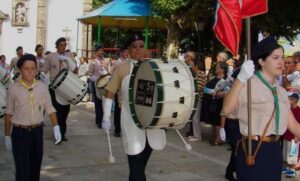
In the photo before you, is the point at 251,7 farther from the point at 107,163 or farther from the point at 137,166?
the point at 107,163

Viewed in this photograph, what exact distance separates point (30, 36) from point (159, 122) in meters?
36.6

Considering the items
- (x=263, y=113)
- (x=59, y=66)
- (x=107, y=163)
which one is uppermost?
(x=59, y=66)

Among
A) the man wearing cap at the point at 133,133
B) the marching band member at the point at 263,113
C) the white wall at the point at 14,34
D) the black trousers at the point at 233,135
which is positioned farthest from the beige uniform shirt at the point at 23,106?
the white wall at the point at 14,34

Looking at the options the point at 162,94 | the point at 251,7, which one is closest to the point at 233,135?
the point at 162,94

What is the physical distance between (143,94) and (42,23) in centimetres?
3636

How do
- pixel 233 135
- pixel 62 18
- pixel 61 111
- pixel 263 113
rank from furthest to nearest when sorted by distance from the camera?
1. pixel 62 18
2. pixel 61 111
3. pixel 233 135
4. pixel 263 113

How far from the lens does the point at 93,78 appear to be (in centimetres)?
1272

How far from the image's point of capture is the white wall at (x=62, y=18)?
40219mm

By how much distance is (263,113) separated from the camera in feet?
13.0

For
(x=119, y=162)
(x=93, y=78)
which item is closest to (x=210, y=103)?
(x=119, y=162)

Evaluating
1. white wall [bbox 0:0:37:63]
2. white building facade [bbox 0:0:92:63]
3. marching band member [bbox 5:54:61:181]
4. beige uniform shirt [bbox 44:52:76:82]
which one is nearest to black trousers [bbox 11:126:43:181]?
marching band member [bbox 5:54:61:181]

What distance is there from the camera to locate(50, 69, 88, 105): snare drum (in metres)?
8.92

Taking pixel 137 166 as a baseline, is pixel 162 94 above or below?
above

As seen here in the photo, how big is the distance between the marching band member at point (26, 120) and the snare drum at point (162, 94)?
1.02m
